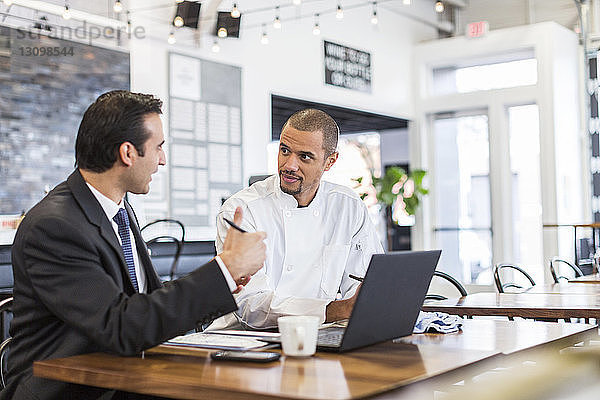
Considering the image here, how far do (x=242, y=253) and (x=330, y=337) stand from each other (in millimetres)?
300

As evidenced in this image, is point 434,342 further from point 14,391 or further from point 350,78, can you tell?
point 350,78

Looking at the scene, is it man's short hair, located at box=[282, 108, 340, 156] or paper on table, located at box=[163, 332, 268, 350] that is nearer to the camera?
paper on table, located at box=[163, 332, 268, 350]

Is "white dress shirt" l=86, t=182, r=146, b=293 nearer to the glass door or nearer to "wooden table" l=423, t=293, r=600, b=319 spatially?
"wooden table" l=423, t=293, r=600, b=319

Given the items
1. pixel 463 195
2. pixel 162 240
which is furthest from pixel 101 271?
pixel 463 195

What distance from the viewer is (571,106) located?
898 centimetres

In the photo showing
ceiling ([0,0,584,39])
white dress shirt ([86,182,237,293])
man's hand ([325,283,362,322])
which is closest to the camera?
white dress shirt ([86,182,237,293])

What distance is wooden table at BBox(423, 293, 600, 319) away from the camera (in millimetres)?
2623

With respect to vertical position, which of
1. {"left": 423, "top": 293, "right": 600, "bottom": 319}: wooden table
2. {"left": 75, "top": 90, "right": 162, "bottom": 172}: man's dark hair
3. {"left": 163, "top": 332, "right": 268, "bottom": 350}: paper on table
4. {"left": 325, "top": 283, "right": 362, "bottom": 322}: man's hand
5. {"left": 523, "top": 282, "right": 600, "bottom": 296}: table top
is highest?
{"left": 75, "top": 90, "right": 162, "bottom": 172}: man's dark hair

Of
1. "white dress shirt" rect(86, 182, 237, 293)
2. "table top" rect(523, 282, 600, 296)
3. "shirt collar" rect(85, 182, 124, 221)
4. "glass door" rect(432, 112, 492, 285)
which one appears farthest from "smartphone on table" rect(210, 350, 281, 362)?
"glass door" rect(432, 112, 492, 285)

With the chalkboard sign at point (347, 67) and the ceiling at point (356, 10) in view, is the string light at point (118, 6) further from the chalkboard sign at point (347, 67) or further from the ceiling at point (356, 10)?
the chalkboard sign at point (347, 67)

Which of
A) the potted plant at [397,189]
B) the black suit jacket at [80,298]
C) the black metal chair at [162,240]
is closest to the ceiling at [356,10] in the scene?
the black metal chair at [162,240]

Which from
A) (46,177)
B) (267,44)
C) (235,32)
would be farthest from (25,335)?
(267,44)

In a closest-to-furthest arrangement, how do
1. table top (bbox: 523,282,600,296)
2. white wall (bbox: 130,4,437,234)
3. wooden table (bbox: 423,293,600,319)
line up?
1. wooden table (bbox: 423,293,600,319)
2. table top (bbox: 523,282,600,296)
3. white wall (bbox: 130,4,437,234)

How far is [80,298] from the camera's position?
1734 millimetres
